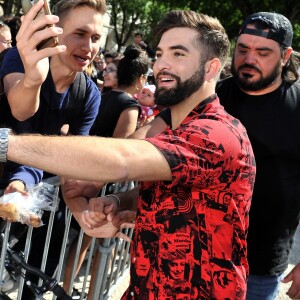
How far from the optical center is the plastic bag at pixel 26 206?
2.25 meters

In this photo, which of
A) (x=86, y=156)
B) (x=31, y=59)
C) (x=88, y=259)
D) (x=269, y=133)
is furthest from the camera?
(x=88, y=259)

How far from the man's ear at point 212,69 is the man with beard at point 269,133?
0.86 m

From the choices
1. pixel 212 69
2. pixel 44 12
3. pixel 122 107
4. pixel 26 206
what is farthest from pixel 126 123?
pixel 44 12

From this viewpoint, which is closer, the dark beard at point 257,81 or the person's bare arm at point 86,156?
the person's bare arm at point 86,156

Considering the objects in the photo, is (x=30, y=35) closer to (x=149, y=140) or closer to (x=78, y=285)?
(x=149, y=140)

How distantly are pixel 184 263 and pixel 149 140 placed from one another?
494 mm

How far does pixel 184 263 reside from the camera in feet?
5.86

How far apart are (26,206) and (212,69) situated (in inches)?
43.3

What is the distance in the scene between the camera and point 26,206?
231 centimetres

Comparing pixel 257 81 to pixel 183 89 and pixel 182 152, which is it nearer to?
pixel 183 89

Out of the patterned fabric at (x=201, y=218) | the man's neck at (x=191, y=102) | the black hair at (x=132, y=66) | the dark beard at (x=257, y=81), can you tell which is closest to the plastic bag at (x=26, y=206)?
the patterned fabric at (x=201, y=218)

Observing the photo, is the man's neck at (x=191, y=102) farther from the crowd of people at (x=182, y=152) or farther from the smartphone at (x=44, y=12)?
the smartphone at (x=44, y=12)

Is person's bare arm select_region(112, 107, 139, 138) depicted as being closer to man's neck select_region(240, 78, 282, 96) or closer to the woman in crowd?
the woman in crowd

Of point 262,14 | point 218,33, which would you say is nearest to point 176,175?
point 218,33
